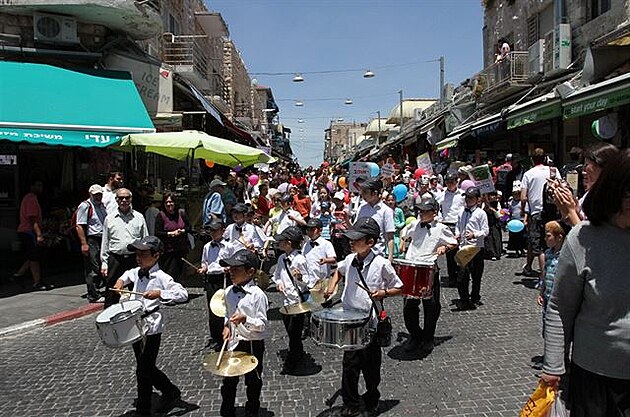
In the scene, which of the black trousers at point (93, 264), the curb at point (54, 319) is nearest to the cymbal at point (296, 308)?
the curb at point (54, 319)

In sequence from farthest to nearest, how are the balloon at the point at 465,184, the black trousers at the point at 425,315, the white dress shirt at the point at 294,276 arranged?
the balloon at the point at 465,184
the black trousers at the point at 425,315
the white dress shirt at the point at 294,276

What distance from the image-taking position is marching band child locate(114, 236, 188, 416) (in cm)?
476

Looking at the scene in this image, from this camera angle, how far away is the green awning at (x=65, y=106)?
384 inches

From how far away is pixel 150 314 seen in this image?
4766 millimetres

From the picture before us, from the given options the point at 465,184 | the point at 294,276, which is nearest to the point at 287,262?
the point at 294,276

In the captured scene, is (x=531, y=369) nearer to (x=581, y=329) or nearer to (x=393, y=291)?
(x=393, y=291)

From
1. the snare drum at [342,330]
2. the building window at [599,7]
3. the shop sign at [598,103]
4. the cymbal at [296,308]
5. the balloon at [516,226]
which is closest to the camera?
the snare drum at [342,330]

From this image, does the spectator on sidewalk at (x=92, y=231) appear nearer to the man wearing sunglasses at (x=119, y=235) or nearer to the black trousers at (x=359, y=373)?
the man wearing sunglasses at (x=119, y=235)

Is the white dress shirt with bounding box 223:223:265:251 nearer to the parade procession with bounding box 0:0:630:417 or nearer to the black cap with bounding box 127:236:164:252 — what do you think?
the parade procession with bounding box 0:0:630:417

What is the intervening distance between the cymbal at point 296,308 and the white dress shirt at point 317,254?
77cm

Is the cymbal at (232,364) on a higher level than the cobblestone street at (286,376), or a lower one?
higher

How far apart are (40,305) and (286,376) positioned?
512 centimetres

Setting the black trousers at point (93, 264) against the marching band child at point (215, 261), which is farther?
the black trousers at point (93, 264)

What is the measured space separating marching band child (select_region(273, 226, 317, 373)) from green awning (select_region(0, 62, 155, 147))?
17.5 ft
